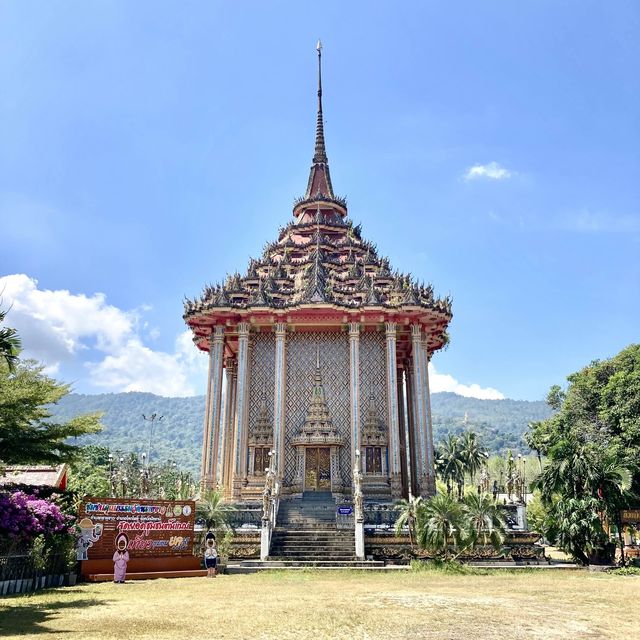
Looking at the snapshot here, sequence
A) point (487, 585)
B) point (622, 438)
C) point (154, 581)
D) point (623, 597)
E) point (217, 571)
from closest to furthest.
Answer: point (623, 597) < point (487, 585) < point (154, 581) < point (217, 571) < point (622, 438)

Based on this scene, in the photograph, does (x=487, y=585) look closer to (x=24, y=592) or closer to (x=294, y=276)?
(x=24, y=592)

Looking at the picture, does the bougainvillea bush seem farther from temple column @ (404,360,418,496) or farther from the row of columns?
temple column @ (404,360,418,496)

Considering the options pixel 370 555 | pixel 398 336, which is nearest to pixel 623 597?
pixel 370 555

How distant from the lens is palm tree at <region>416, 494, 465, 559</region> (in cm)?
1980

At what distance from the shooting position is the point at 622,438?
32062mm

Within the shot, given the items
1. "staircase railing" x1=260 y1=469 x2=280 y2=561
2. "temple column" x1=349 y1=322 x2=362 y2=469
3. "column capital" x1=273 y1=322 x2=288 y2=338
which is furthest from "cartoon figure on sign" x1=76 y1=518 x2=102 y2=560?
"column capital" x1=273 y1=322 x2=288 y2=338

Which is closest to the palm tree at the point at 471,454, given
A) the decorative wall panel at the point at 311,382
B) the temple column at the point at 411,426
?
the temple column at the point at 411,426

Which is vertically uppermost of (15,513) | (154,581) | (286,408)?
A: (286,408)

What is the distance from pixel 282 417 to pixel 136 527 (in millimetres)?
10942

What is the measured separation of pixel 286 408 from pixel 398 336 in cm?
727

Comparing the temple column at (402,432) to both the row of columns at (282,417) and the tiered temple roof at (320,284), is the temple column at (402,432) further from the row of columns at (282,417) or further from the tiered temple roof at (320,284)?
the tiered temple roof at (320,284)

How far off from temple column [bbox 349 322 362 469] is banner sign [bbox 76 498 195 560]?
31.8 feet

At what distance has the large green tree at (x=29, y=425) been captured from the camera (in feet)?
48.3

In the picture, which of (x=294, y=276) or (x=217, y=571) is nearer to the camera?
(x=217, y=571)
